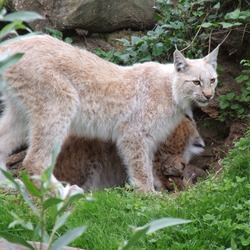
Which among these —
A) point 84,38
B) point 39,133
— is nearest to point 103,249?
point 39,133

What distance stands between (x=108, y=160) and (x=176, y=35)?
191 cm

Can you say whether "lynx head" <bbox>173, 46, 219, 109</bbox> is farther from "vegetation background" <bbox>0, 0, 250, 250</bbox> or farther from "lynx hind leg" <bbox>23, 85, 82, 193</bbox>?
"lynx hind leg" <bbox>23, 85, 82, 193</bbox>

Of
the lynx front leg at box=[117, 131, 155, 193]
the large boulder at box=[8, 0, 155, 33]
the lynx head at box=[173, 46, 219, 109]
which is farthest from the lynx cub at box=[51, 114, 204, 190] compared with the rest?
the large boulder at box=[8, 0, 155, 33]

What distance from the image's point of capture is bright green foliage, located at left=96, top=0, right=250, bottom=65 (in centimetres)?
739

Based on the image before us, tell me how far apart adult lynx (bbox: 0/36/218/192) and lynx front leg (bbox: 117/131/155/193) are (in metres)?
0.01

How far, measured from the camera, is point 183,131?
712 cm

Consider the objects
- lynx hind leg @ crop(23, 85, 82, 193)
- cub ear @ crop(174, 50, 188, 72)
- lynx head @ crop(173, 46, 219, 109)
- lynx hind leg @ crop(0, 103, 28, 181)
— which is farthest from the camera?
cub ear @ crop(174, 50, 188, 72)

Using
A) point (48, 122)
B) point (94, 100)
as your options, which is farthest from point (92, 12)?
point (48, 122)

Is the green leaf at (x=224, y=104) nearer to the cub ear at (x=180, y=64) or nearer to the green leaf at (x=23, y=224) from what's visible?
the cub ear at (x=180, y=64)

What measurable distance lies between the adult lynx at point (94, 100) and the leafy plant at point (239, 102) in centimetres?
50

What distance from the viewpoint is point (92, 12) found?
7.88 m

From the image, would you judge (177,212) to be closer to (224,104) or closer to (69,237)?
(224,104)

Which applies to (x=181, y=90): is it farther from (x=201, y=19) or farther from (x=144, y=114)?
(x=201, y=19)

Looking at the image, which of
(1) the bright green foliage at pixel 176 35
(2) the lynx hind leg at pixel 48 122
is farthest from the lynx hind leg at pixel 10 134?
(1) the bright green foliage at pixel 176 35
